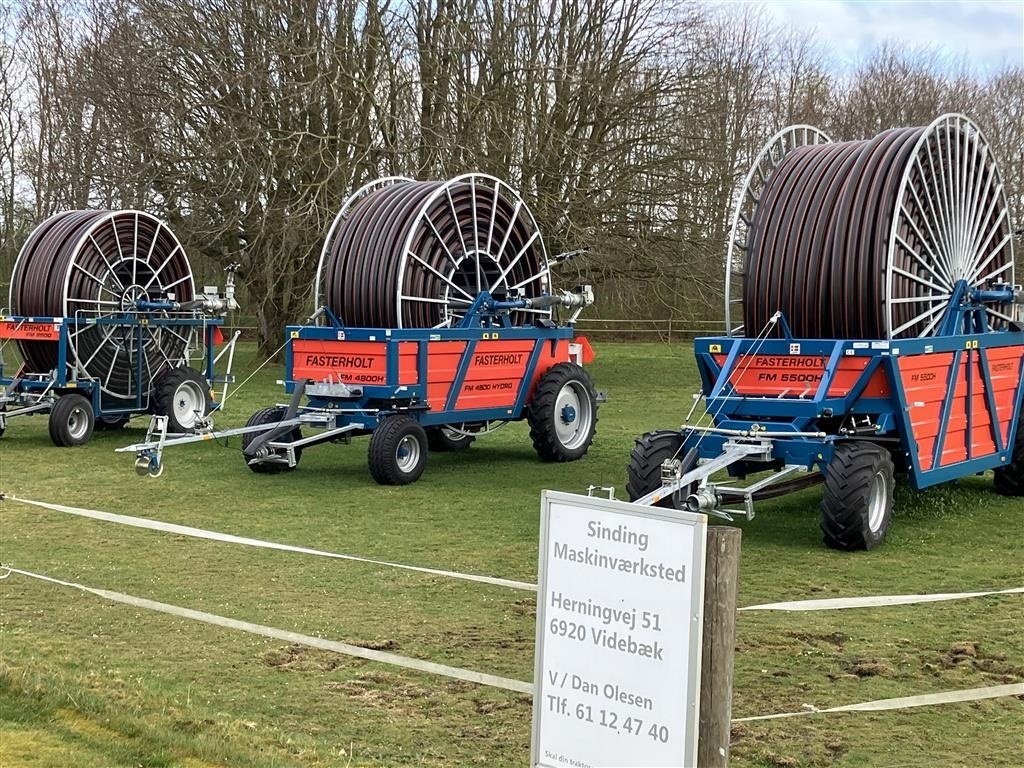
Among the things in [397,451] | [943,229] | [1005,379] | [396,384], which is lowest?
[397,451]

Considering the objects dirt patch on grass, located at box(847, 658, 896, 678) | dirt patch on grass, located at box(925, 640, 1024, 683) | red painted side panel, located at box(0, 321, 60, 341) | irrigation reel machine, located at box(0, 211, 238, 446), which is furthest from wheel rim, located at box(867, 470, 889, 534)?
red painted side panel, located at box(0, 321, 60, 341)

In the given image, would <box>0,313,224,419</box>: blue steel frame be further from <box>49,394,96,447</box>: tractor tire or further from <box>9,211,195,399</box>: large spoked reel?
<box>49,394,96,447</box>: tractor tire

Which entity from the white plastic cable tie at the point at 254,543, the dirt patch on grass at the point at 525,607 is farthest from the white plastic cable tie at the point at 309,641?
the white plastic cable tie at the point at 254,543

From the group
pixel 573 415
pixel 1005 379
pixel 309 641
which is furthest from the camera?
pixel 573 415

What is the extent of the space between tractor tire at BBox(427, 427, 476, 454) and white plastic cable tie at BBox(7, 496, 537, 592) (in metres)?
5.23

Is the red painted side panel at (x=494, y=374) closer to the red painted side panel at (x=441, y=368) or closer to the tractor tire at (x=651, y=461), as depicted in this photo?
the red painted side panel at (x=441, y=368)

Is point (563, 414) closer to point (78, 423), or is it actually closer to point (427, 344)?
point (427, 344)

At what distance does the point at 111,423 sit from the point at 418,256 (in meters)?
5.83

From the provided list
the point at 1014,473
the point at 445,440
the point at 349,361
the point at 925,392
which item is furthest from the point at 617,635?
the point at 445,440

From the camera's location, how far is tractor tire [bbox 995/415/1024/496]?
12.2m

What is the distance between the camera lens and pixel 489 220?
15.6m

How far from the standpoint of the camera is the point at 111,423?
17.8 m

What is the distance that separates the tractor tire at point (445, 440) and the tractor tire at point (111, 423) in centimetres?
445

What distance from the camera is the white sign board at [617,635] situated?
3.72 meters
